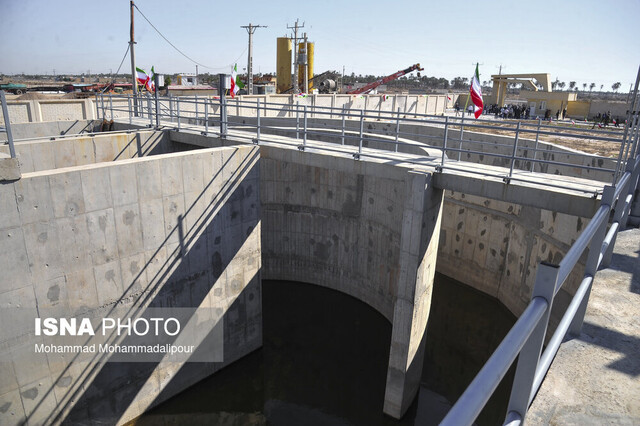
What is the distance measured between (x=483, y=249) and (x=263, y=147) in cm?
869

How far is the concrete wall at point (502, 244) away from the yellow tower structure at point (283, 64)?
26622mm

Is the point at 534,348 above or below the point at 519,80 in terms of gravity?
below

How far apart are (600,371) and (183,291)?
339 inches

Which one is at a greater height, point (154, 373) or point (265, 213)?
point (265, 213)

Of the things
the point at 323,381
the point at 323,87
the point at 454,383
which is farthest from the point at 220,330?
the point at 323,87

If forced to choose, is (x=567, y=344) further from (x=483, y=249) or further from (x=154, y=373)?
(x=483, y=249)

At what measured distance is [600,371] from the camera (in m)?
2.84

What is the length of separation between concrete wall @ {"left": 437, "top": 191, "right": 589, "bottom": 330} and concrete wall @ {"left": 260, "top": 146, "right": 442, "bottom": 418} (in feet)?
13.3

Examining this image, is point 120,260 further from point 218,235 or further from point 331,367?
point 331,367

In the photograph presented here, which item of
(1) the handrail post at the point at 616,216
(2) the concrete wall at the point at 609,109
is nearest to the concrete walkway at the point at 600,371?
(1) the handrail post at the point at 616,216

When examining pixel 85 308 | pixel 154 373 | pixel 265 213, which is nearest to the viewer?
pixel 85 308

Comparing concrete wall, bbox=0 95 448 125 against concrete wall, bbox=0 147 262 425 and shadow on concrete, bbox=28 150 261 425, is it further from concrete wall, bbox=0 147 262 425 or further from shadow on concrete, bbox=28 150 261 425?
concrete wall, bbox=0 147 262 425

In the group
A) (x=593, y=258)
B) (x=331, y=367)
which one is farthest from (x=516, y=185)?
(x=331, y=367)

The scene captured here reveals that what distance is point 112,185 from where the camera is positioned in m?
8.40
